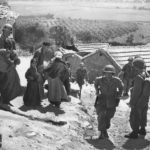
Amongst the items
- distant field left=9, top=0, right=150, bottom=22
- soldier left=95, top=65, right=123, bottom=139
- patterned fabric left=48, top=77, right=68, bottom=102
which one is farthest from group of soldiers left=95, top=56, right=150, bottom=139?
distant field left=9, top=0, right=150, bottom=22

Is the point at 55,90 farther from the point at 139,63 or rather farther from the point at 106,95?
the point at 139,63

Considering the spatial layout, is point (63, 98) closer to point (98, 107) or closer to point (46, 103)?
point (46, 103)

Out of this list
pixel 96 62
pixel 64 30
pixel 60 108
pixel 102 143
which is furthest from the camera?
pixel 64 30

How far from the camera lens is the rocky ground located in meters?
6.18

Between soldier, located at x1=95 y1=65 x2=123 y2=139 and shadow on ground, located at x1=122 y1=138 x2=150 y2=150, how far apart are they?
1.41ft

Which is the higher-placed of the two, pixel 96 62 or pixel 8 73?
pixel 8 73

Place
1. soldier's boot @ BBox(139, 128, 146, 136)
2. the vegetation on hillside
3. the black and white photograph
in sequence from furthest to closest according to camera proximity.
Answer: the vegetation on hillside → soldier's boot @ BBox(139, 128, 146, 136) → the black and white photograph

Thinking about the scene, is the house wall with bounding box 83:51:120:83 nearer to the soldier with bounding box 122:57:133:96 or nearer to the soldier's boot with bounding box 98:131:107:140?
the soldier with bounding box 122:57:133:96

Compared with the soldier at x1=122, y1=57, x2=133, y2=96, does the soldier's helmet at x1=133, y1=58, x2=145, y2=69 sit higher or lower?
higher

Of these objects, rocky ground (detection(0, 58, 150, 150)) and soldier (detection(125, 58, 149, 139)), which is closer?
rocky ground (detection(0, 58, 150, 150))

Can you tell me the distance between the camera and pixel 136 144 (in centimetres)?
717

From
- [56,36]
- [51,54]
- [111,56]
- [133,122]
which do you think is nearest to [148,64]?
[111,56]

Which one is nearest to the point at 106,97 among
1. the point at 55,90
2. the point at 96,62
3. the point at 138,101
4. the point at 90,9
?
the point at 138,101

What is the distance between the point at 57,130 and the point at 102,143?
0.87m
